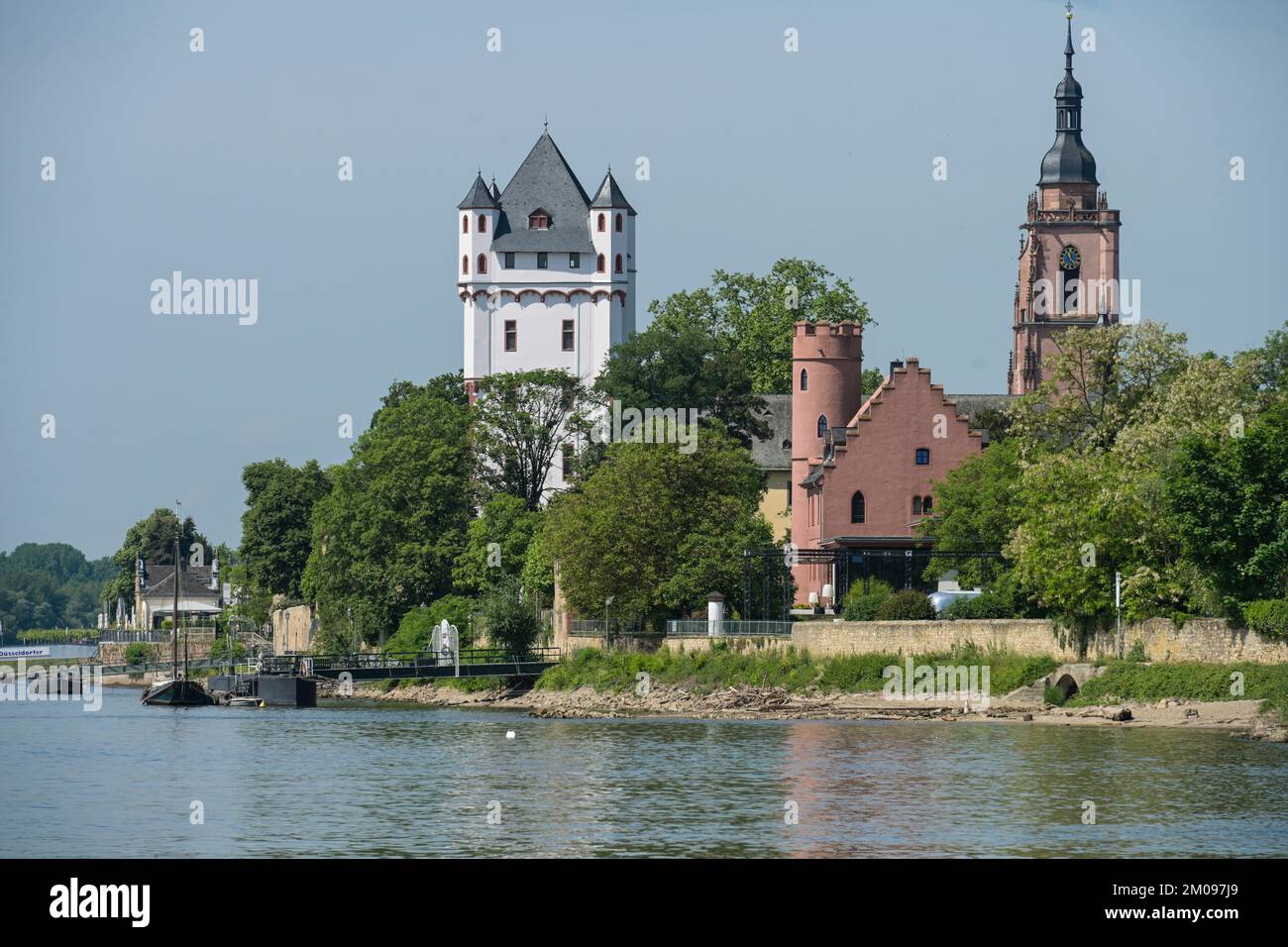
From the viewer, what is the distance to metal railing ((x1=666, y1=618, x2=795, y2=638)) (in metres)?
72.8

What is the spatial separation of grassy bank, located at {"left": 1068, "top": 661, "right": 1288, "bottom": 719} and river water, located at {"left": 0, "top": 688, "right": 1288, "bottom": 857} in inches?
74.2

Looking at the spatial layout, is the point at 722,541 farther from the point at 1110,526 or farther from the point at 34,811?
the point at 34,811

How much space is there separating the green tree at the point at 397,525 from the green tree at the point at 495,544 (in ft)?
5.10

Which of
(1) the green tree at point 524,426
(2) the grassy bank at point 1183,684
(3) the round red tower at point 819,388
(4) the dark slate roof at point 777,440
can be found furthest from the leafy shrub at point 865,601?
(4) the dark slate roof at point 777,440

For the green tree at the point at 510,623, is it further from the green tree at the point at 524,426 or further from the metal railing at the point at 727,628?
the green tree at the point at 524,426

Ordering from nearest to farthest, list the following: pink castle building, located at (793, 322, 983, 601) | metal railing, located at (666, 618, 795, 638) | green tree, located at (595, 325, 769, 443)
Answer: metal railing, located at (666, 618, 795, 638) → pink castle building, located at (793, 322, 983, 601) → green tree, located at (595, 325, 769, 443)

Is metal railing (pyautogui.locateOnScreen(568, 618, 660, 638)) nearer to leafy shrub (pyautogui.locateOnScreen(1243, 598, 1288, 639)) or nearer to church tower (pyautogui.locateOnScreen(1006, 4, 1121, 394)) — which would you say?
leafy shrub (pyautogui.locateOnScreen(1243, 598, 1288, 639))

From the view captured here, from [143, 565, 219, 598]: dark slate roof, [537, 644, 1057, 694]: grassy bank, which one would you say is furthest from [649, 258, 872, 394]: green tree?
[143, 565, 219, 598]: dark slate roof

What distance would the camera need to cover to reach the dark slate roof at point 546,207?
128125 millimetres

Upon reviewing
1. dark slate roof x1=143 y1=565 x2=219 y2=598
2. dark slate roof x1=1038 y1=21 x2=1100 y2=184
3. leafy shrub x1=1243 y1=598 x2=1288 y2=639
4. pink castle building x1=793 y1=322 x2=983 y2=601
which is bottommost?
leafy shrub x1=1243 y1=598 x2=1288 y2=639

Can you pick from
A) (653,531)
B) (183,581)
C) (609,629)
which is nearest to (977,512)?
(653,531)

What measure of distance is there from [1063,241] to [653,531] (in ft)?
258

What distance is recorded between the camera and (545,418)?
352 feet
